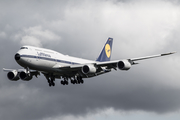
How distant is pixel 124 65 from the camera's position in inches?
2643

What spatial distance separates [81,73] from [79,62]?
12.5 feet

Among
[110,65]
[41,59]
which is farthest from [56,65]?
[110,65]

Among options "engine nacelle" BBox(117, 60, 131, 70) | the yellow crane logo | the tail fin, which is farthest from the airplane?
the yellow crane logo

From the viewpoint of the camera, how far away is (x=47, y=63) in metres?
67.5

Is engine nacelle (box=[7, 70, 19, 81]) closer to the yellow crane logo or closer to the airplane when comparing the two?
the airplane

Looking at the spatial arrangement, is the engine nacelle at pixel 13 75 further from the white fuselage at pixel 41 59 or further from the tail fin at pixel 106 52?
the tail fin at pixel 106 52

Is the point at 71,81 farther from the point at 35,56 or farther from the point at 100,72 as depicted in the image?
the point at 35,56

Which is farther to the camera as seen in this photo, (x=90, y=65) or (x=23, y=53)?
(x=90, y=65)

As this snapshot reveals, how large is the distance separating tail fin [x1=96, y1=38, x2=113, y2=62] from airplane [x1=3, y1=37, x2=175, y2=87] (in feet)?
27.3

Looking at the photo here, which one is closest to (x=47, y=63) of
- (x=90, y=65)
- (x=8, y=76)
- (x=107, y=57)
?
(x=90, y=65)

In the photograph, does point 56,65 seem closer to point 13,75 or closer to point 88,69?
point 88,69

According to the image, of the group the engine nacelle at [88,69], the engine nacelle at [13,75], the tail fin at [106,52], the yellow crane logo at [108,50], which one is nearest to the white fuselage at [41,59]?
the engine nacelle at [88,69]

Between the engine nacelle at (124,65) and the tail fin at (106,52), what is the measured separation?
17983mm

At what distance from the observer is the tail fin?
8611 centimetres
